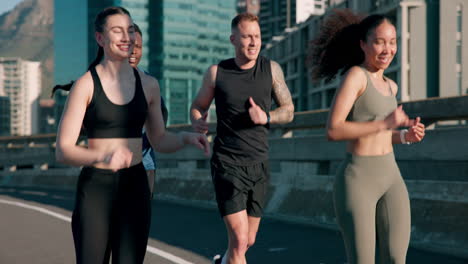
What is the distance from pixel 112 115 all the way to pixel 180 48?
168860 mm

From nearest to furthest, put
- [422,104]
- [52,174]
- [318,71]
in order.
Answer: [318,71] → [422,104] → [52,174]

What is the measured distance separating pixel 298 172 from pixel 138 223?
25.4ft

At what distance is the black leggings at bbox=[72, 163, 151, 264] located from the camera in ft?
12.3

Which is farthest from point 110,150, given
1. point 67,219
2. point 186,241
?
point 67,219

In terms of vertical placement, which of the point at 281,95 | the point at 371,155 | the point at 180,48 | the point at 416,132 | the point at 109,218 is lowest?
the point at 109,218

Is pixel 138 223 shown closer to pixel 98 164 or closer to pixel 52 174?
pixel 98 164

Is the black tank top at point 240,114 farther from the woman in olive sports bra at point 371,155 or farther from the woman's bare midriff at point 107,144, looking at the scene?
the woman's bare midriff at point 107,144

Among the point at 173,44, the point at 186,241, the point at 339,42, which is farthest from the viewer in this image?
the point at 173,44

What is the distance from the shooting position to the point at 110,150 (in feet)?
12.6

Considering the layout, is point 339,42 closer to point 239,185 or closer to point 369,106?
point 369,106

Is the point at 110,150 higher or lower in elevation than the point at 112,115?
lower

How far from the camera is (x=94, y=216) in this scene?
3766mm

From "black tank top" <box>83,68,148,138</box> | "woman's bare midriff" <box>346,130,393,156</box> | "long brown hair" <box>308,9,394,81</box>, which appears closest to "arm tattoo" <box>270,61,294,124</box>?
"long brown hair" <box>308,9,394,81</box>

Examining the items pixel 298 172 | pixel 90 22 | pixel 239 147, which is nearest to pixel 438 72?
pixel 298 172
